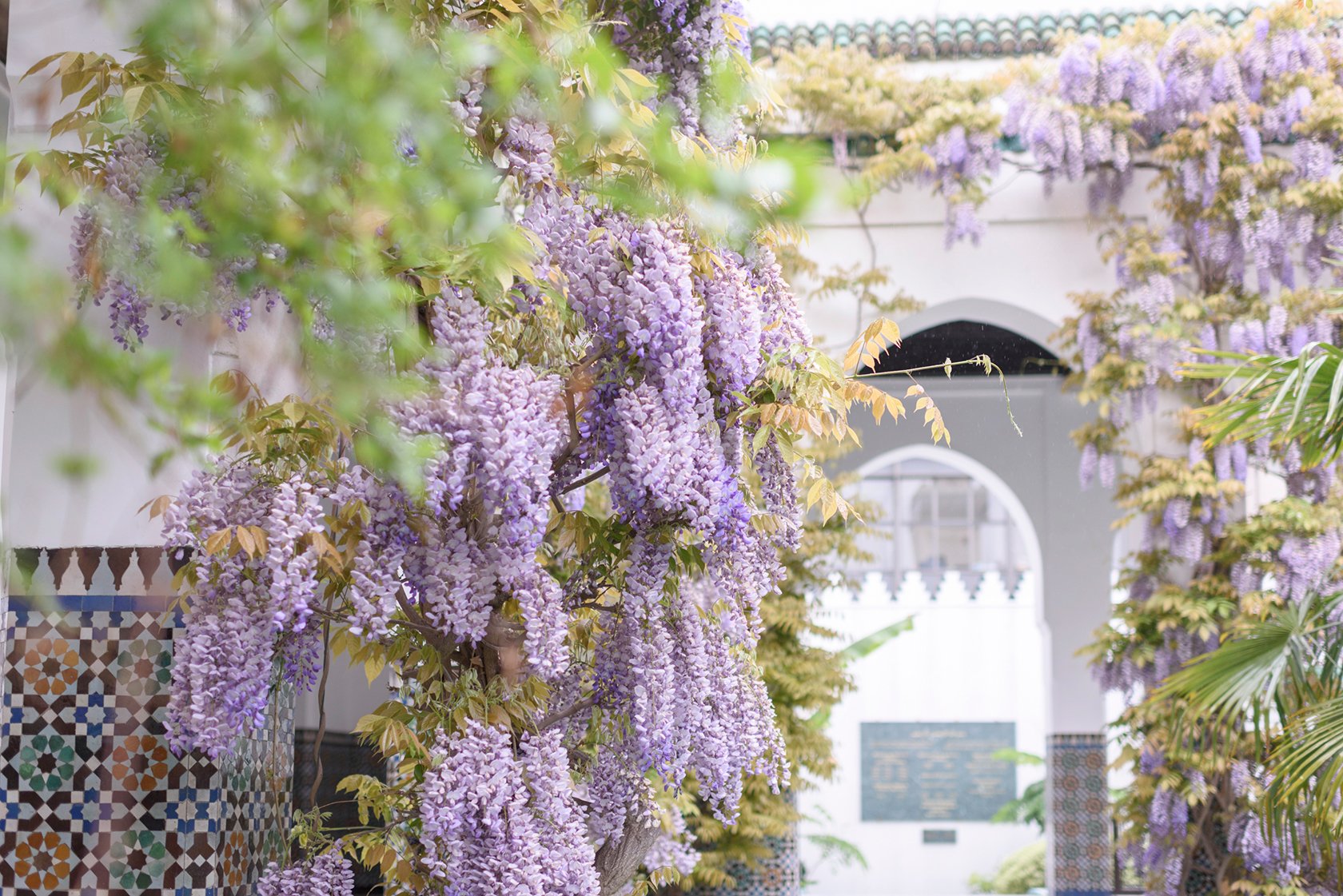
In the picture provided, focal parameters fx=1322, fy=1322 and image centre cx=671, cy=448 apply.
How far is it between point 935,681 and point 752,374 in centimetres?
1142

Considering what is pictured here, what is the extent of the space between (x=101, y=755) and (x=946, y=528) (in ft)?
38.2

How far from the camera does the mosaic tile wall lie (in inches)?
89.2

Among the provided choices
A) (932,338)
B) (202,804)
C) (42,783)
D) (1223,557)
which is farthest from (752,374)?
(932,338)

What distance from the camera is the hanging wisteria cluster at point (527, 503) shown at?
1.89 m

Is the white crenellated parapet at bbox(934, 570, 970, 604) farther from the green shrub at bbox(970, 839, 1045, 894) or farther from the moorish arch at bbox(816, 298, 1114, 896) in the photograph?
the moorish arch at bbox(816, 298, 1114, 896)

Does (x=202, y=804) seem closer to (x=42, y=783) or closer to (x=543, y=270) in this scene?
(x=42, y=783)

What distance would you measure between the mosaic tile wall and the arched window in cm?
1128

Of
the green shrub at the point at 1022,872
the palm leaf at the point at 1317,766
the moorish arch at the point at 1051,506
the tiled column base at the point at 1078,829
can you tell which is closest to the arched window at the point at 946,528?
the green shrub at the point at 1022,872

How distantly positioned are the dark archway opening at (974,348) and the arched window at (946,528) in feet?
14.3

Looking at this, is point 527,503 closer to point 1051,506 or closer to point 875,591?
point 1051,506

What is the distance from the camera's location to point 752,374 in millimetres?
2133

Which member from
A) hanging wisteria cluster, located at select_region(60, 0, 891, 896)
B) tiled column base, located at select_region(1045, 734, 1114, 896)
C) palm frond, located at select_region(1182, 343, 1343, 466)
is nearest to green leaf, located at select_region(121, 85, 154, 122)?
hanging wisteria cluster, located at select_region(60, 0, 891, 896)

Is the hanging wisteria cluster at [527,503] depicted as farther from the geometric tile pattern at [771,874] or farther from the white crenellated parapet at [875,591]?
the white crenellated parapet at [875,591]

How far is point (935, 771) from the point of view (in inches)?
493
